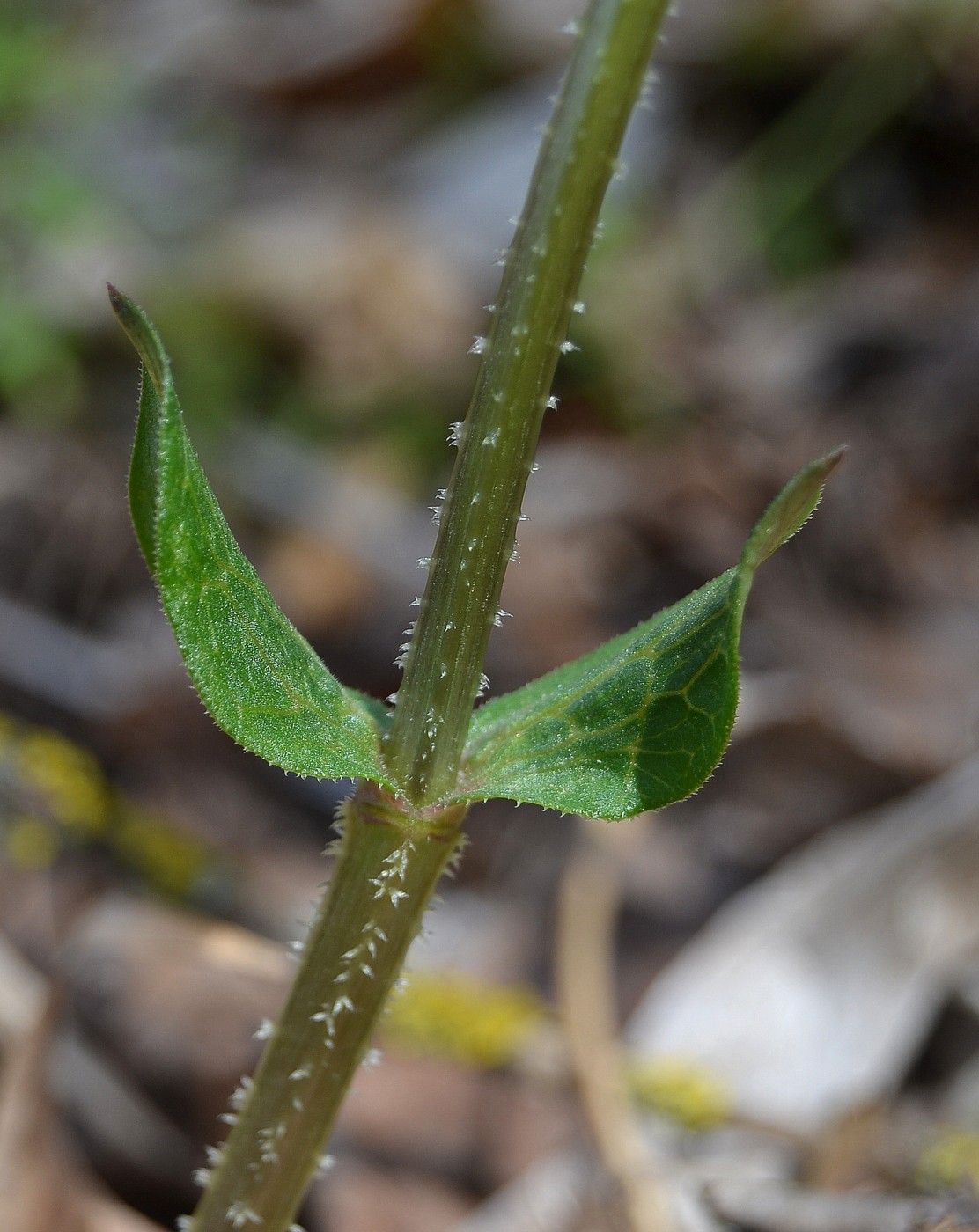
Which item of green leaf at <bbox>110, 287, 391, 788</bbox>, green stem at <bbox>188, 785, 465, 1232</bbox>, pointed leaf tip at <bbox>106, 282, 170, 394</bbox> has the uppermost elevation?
pointed leaf tip at <bbox>106, 282, 170, 394</bbox>

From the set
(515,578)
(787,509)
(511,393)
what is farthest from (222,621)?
(515,578)

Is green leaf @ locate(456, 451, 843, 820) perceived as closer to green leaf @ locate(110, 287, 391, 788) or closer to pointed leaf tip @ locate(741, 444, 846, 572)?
pointed leaf tip @ locate(741, 444, 846, 572)

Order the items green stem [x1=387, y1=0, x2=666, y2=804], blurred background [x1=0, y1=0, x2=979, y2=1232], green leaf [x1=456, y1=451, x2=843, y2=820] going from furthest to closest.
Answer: blurred background [x1=0, y1=0, x2=979, y2=1232] → green leaf [x1=456, y1=451, x2=843, y2=820] → green stem [x1=387, y1=0, x2=666, y2=804]

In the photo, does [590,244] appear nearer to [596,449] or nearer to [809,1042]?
[809,1042]

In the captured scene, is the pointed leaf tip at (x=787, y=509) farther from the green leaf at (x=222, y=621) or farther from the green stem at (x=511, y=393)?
the green leaf at (x=222, y=621)

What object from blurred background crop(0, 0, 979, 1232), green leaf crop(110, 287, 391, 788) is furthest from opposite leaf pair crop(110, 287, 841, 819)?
blurred background crop(0, 0, 979, 1232)
